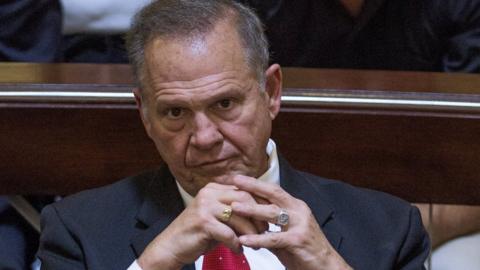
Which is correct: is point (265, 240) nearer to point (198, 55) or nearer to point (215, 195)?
point (215, 195)

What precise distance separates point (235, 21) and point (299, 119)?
17.9 inches

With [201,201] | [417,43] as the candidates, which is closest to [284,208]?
[201,201]

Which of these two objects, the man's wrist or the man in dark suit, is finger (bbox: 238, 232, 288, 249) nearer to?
the man in dark suit

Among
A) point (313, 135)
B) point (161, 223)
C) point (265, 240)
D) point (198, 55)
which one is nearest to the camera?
point (265, 240)

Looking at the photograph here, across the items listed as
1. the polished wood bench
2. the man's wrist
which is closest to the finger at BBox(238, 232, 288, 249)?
the man's wrist

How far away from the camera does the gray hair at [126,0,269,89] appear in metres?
1.68

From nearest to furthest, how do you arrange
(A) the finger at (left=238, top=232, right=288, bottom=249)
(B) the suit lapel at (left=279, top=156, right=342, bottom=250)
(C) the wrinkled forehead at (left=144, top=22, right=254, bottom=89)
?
(A) the finger at (left=238, top=232, right=288, bottom=249)
(C) the wrinkled forehead at (left=144, top=22, right=254, bottom=89)
(B) the suit lapel at (left=279, top=156, right=342, bottom=250)

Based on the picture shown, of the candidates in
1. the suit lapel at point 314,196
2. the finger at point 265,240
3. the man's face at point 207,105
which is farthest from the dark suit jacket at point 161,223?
the finger at point 265,240

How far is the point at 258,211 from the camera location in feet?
5.15

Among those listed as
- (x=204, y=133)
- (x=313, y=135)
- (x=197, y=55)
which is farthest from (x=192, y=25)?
(x=313, y=135)

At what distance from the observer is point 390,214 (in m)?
1.81

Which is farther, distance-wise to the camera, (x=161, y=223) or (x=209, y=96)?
(x=161, y=223)

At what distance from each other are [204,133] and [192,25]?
0.16 meters

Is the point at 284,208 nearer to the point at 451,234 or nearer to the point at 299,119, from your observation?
the point at 299,119
